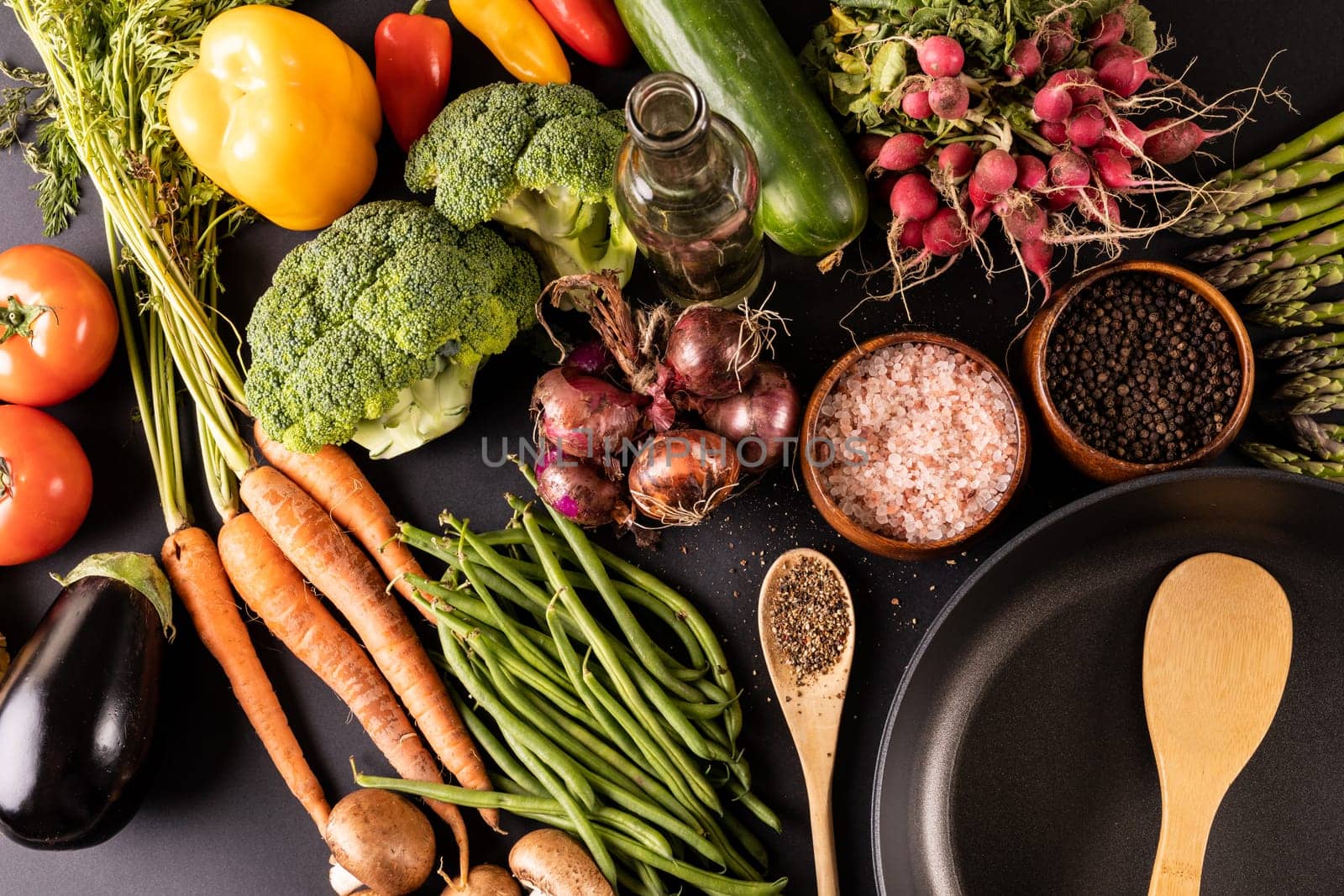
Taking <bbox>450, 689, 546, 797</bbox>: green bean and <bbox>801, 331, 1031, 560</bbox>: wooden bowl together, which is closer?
<bbox>801, 331, 1031, 560</bbox>: wooden bowl

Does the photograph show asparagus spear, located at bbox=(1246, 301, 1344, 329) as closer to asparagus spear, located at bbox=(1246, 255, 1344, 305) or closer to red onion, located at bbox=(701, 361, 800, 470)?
asparagus spear, located at bbox=(1246, 255, 1344, 305)

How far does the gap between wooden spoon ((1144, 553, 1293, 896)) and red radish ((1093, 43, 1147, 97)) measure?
30.5 inches

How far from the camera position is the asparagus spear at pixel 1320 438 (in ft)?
5.08

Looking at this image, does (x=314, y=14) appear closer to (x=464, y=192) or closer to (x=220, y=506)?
(x=464, y=192)

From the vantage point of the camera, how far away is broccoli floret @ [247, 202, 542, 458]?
1.47 meters

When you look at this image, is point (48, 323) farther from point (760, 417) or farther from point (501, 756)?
point (760, 417)

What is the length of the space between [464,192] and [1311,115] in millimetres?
1510

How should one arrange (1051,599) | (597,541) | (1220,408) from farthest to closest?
(597,541) < (1051,599) < (1220,408)

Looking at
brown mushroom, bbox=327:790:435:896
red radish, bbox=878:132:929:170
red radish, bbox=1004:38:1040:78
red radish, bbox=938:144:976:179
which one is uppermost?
red radish, bbox=1004:38:1040:78

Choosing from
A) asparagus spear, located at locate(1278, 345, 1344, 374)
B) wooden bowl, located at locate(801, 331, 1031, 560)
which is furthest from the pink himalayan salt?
asparagus spear, located at locate(1278, 345, 1344, 374)

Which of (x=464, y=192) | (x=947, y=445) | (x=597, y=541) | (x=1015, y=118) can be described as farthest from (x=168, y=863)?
(x=1015, y=118)

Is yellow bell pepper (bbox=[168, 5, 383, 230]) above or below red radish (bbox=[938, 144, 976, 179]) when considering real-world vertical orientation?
above

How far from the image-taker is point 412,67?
167 cm

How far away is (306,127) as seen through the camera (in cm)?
154
